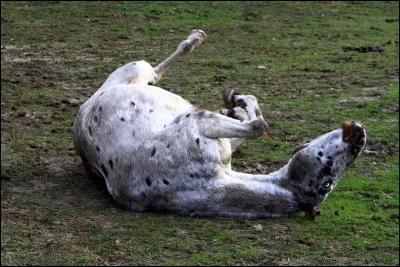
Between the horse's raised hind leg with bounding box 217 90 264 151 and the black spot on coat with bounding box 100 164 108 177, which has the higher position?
the horse's raised hind leg with bounding box 217 90 264 151

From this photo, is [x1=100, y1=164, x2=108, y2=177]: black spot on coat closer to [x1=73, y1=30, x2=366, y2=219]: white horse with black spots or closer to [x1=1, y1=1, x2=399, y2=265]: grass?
[x1=73, y1=30, x2=366, y2=219]: white horse with black spots

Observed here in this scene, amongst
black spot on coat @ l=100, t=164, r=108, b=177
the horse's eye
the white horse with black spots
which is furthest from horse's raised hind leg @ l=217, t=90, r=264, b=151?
black spot on coat @ l=100, t=164, r=108, b=177

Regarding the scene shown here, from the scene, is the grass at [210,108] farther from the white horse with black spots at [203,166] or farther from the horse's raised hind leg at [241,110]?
the horse's raised hind leg at [241,110]

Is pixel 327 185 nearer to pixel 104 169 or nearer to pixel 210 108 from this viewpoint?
pixel 104 169

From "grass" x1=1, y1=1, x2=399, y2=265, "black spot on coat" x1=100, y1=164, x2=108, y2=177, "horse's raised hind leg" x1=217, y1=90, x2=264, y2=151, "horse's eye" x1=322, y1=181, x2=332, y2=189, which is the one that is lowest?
"grass" x1=1, y1=1, x2=399, y2=265

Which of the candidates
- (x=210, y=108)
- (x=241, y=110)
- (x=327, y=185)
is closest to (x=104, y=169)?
(x=241, y=110)

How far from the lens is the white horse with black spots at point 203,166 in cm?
645

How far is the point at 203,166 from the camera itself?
6426 millimetres

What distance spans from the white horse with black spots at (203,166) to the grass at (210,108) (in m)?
0.12

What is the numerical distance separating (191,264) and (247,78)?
19.7 ft

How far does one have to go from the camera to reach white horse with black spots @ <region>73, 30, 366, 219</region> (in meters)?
6.45

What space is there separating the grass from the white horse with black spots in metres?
0.12

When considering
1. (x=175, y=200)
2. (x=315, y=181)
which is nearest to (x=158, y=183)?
(x=175, y=200)

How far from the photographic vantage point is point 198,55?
12922 mm
